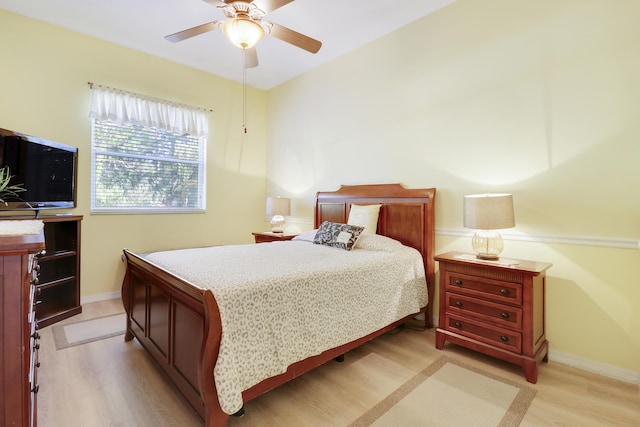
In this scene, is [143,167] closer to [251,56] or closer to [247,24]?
[251,56]

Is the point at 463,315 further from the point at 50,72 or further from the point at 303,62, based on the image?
the point at 50,72

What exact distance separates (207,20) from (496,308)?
3.69 meters

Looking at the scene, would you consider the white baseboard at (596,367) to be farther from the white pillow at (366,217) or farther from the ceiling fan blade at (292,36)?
the ceiling fan blade at (292,36)

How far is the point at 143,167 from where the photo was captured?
3955 mm

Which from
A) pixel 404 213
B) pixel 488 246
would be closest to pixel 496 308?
pixel 488 246

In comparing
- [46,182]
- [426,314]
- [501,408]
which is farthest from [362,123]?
[46,182]

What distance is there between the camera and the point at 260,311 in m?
1.65

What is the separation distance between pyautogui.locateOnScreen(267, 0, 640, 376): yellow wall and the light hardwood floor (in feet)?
1.51

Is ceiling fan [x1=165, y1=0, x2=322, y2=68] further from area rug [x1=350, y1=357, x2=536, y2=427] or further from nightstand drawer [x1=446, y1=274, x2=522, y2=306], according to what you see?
area rug [x1=350, y1=357, x2=536, y2=427]

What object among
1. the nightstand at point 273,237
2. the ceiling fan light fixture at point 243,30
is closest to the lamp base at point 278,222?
the nightstand at point 273,237

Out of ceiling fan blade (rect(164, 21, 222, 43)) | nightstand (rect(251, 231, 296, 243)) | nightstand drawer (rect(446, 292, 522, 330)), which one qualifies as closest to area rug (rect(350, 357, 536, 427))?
nightstand drawer (rect(446, 292, 522, 330))

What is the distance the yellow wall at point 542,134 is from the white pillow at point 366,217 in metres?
0.42

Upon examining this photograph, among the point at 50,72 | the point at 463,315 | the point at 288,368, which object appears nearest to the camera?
the point at 288,368

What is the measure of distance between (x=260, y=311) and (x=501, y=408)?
151 centimetres
